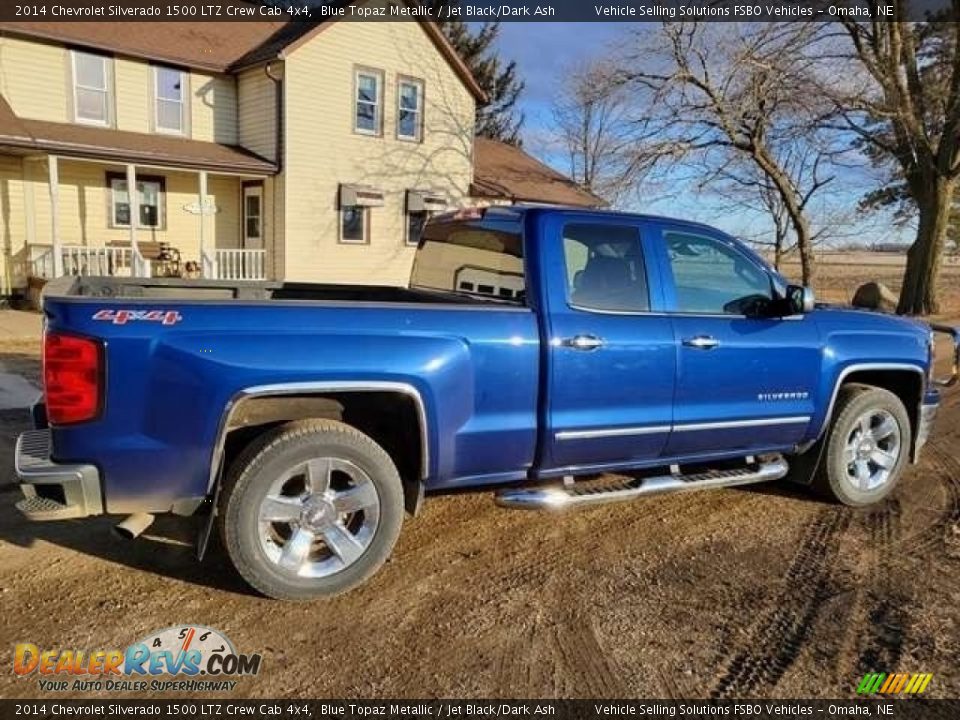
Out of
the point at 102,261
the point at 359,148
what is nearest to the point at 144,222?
the point at 102,261

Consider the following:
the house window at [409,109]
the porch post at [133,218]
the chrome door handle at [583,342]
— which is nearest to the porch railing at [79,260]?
the porch post at [133,218]

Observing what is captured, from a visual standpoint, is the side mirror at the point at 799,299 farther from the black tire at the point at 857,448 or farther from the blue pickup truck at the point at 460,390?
the black tire at the point at 857,448


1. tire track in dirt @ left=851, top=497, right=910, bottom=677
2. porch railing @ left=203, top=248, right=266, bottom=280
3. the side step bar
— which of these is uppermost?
porch railing @ left=203, top=248, right=266, bottom=280

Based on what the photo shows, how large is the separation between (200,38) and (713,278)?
17772mm

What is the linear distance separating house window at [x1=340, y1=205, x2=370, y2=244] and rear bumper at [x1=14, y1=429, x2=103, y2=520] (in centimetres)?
1658

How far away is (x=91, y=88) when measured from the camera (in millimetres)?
16375

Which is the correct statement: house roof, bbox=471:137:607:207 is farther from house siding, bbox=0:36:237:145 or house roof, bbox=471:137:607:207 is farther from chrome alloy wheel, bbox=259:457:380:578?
chrome alloy wheel, bbox=259:457:380:578

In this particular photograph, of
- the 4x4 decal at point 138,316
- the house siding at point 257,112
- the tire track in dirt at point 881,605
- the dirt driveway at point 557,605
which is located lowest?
the dirt driveway at point 557,605

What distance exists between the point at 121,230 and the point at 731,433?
16171 mm

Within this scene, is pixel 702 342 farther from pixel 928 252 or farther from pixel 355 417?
pixel 928 252

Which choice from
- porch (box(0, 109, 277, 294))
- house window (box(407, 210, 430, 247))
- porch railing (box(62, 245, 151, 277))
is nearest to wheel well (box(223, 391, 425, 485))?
porch (box(0, 109, 277, 294))

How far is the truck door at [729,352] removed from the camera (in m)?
4.51

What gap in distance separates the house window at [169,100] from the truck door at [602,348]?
16075mm

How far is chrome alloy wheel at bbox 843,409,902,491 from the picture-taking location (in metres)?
5.25
